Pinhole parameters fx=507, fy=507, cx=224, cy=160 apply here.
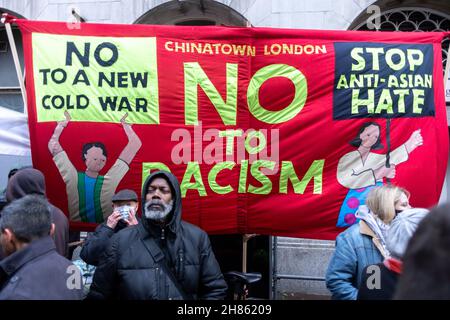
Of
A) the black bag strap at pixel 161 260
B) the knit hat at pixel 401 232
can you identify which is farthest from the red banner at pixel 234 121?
the knit hat at pixel 401 232

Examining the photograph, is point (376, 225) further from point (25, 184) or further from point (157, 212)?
point (25, 184)

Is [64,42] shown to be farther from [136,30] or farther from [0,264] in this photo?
[0,264]

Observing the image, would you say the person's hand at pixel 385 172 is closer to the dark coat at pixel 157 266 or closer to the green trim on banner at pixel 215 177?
the green trim on banner at pixel 215 177

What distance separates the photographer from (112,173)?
15.4 ft

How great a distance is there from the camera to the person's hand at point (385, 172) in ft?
15.2

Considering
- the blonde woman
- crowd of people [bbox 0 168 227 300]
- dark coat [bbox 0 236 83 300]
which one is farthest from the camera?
the blonde woman

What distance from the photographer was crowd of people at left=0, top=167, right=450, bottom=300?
8.44 ft

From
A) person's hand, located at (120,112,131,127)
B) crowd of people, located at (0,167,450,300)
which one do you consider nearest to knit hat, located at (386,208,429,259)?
crowd of people, located at (0,167,450,300)

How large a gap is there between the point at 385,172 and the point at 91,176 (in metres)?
2.70

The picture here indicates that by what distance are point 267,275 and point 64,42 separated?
14.2 feet

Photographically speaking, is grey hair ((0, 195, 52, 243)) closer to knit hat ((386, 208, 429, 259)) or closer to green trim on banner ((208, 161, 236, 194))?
knit hat ((386, 208, 429, 259))

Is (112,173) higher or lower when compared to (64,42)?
lower

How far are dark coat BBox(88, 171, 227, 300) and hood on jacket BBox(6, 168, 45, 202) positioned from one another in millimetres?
876
